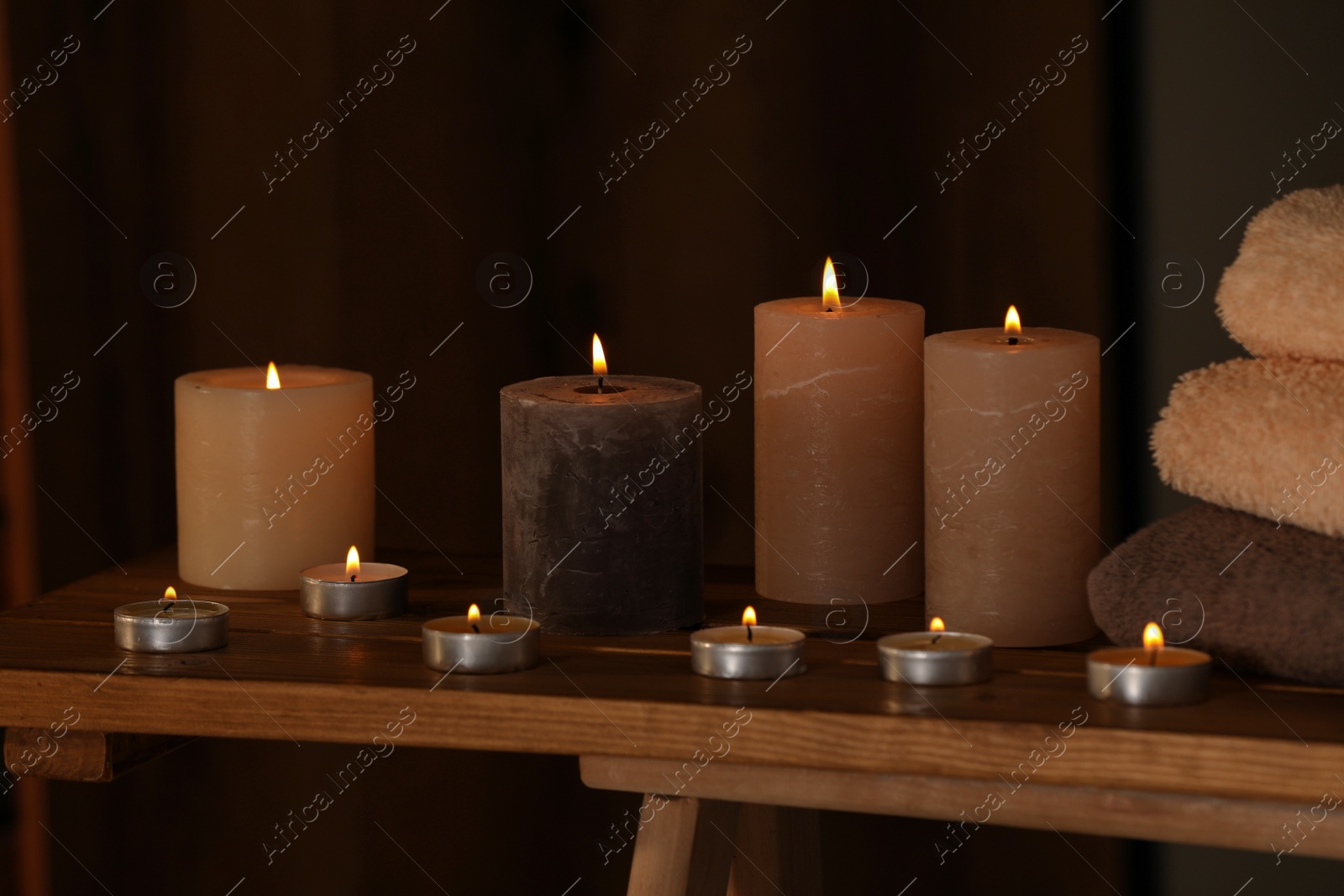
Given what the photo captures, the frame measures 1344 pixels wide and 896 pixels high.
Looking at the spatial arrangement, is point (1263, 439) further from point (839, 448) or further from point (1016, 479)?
point (839, 448)

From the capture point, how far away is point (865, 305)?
966 mm

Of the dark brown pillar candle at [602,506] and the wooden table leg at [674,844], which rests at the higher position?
the dark brown pillar candle at [602,506]

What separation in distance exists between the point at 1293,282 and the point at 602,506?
38 cm

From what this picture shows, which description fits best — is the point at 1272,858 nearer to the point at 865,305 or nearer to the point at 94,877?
the point at 865,305

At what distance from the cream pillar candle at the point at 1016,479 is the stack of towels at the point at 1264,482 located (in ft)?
0.15

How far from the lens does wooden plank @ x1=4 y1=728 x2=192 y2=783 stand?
0.86 meters

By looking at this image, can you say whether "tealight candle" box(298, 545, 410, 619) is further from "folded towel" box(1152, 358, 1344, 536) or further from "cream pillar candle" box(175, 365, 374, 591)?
"folded towel" box(1152, 358, 1344, 536)

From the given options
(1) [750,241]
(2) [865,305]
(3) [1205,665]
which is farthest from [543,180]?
(3) [1205,665]

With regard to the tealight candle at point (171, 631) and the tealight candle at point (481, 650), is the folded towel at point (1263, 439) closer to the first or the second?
the tealight candle at point (481, 650)

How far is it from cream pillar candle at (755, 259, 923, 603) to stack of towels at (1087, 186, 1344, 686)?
6.4 inches

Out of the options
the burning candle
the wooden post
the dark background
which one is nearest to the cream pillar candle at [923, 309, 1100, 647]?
the burning candle

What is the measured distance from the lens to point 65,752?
86 cm

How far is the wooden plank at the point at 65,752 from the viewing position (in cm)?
86

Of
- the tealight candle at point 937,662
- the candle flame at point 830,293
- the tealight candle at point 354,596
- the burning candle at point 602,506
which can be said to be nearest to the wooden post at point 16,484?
the tealight candle at point 354,596
